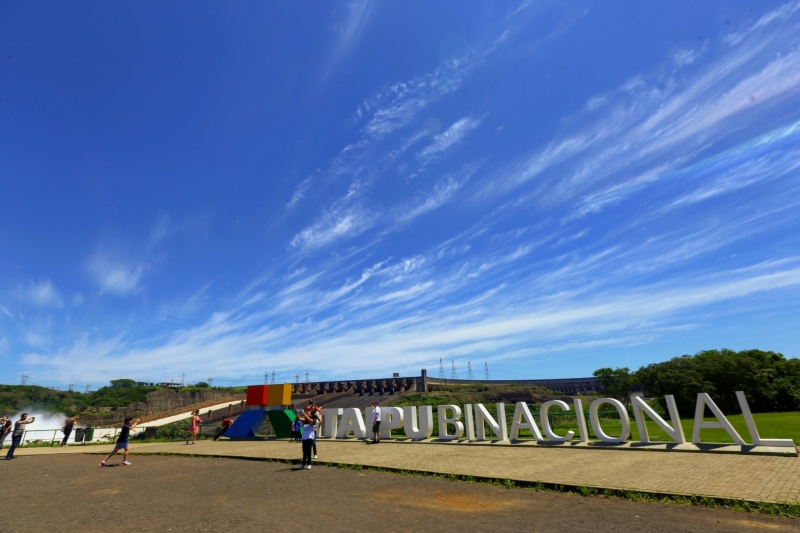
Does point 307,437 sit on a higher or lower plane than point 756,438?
higher

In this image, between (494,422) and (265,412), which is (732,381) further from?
(265,412)

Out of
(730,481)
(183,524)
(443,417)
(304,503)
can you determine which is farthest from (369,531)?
(443,417)

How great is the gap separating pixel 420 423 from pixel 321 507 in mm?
12162

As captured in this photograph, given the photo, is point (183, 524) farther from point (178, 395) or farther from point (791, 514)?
point (178, 395)

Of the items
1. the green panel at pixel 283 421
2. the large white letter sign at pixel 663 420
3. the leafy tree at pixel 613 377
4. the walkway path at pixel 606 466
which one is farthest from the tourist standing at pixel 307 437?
the leafy tree at pixel 613 377

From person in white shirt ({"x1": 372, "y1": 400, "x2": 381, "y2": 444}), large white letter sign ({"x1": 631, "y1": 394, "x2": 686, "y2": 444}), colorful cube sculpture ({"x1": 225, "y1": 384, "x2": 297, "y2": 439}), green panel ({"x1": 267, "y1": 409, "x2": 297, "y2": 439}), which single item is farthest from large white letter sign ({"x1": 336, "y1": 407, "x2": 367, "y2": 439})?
large white letter sign ({"x1": 631, "y1": 394, "x2": 686, "y2": 444})

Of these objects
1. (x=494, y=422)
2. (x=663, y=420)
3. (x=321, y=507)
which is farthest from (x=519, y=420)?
(x=321, y=507)

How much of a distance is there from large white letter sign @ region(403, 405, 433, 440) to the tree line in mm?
28134

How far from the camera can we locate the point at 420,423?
19.3 metres

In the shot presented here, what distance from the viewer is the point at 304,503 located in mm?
8094

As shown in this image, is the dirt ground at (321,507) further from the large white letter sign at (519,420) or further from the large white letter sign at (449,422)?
the large white letter sign at (449,422)

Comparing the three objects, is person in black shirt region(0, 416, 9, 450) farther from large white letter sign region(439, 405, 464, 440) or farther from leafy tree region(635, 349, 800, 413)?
leafy tree region(635, 349, 800, 413)

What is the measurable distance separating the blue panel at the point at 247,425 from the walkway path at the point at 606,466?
7.52 meters

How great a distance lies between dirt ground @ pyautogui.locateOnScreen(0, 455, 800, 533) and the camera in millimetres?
6434
